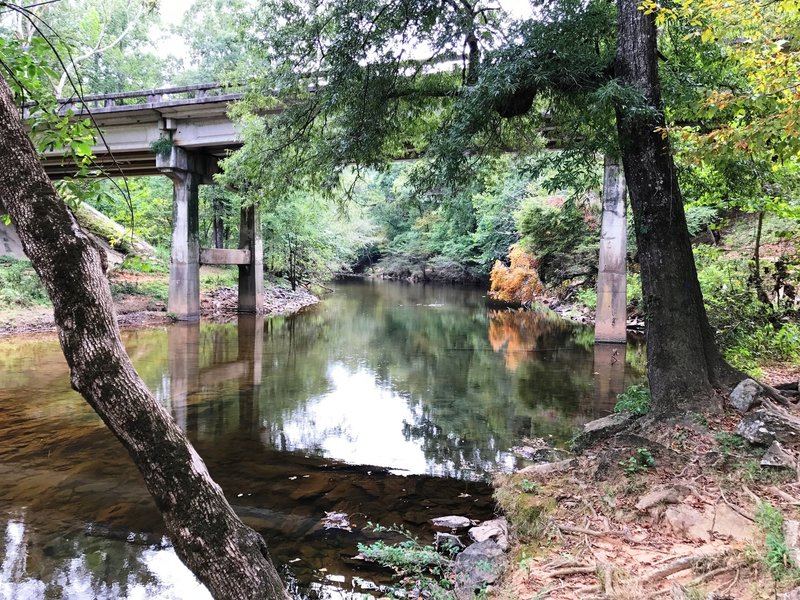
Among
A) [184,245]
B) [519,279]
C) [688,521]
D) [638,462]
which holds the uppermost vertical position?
[184,245]

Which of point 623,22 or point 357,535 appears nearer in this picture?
point 357,535

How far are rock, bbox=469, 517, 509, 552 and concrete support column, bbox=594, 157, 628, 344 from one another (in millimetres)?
12589

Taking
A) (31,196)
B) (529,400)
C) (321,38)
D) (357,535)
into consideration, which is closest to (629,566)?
(357,535)

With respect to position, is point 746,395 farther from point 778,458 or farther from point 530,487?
point 530,487

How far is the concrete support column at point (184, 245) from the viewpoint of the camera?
19766 millimetres

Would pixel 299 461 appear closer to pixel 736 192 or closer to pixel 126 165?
pixel 736 192

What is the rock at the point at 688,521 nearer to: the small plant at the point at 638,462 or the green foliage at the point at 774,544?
the green foliage at the point at 774,544

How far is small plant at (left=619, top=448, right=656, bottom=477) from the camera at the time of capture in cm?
489

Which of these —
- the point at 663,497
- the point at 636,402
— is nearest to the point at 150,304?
the point at 636,402

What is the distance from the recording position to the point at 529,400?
988 centimetres

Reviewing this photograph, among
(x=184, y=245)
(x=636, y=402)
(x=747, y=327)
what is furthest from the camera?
(x=184, y=245)

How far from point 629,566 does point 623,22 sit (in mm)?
5517

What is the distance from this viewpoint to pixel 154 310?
2058cm

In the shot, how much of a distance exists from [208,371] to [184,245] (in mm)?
9423
